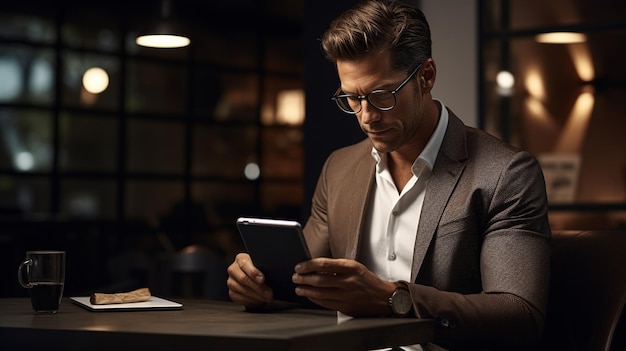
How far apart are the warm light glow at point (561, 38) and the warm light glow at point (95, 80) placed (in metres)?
4.68

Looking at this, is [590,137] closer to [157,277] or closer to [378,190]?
[378,190]

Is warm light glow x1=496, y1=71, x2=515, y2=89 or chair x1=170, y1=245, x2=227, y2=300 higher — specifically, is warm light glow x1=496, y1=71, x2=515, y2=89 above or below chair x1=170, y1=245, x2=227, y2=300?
above

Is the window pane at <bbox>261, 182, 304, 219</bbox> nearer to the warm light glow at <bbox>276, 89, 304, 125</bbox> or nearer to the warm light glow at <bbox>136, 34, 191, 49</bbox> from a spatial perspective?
the warm light glow at <bbox>276, 89, 304, 125</bbox>

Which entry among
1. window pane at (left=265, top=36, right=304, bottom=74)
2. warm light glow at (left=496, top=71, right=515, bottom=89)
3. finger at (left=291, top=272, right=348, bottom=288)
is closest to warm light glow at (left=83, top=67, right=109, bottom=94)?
window pane at (left=265, top=36, right=304, bottom=74)

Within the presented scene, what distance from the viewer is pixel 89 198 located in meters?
7.72

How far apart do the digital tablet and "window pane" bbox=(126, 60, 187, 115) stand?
587cm

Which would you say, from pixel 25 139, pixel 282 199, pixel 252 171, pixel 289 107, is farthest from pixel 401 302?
Result: pixel 289 107

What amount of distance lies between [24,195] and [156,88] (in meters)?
1.40

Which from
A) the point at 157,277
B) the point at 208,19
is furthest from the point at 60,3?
the point at 157,277

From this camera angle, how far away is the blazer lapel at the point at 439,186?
2.44 metres

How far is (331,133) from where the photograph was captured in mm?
3639

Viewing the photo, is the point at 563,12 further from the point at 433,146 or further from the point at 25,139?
the point at 25,139

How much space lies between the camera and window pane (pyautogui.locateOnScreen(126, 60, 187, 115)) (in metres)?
7.94

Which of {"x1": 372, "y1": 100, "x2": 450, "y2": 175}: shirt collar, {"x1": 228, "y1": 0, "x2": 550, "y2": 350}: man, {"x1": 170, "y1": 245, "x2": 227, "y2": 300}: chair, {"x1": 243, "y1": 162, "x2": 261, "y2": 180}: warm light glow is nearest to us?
{"x1": 228, "y1": 0, "x2": 550, "y2": 350}: man
